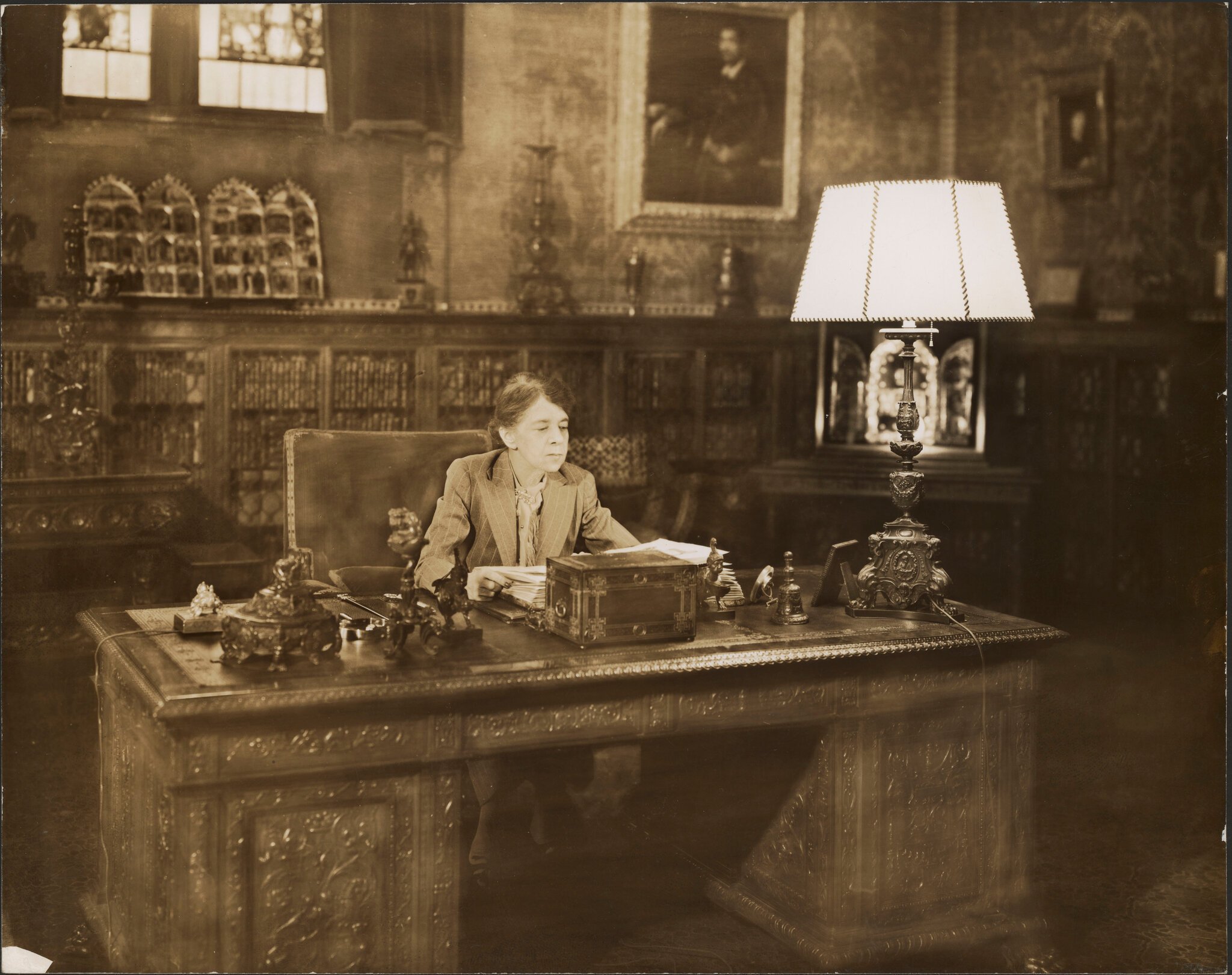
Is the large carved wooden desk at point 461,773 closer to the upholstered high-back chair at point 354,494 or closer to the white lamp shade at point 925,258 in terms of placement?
the white lamp shade at point 925,258

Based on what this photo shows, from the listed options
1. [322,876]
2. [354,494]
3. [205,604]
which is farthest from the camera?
[354,494]

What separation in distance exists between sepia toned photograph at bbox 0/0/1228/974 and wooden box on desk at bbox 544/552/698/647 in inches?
0.4

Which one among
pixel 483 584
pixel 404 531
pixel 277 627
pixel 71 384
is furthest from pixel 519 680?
pixel 71 384

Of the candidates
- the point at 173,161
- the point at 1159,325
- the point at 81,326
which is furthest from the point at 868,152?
the point at 81,326

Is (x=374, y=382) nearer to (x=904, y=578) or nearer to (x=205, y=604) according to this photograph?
(x=205, y=604)

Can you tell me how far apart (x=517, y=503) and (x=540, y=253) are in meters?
3.82

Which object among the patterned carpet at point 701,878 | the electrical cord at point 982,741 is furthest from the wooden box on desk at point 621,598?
the patterned carpet at point 701,878

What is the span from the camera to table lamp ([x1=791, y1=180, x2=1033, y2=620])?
3.16 meters

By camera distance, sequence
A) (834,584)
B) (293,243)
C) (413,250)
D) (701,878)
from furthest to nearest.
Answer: (413,250)
(293,243)
(701,878)
(834,584)

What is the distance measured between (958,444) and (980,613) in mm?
3792

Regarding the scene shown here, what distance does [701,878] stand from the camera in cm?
362

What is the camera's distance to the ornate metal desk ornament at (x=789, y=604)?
3.19 m

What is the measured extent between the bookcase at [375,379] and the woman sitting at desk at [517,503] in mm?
2774

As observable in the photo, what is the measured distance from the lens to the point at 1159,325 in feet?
21.1
